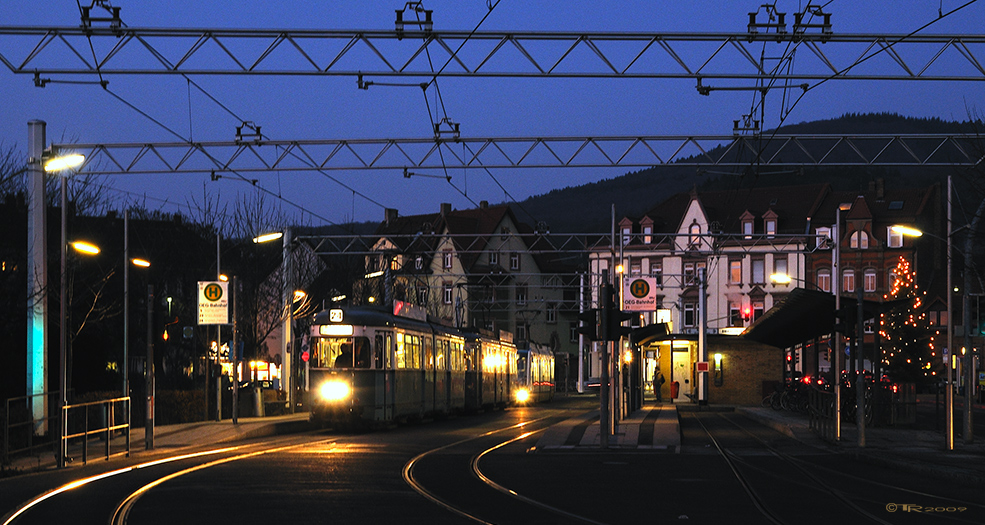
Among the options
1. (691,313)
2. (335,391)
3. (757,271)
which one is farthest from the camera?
(691,313)

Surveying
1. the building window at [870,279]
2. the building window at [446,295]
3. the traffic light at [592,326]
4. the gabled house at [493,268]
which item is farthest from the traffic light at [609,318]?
the building window at [446,295]

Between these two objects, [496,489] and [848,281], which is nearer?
[496,489]

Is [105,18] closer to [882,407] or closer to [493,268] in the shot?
[882,407]

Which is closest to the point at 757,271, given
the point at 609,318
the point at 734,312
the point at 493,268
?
the point at 734,312

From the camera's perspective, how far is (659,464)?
18578 mm

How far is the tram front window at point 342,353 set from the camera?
29.3 m

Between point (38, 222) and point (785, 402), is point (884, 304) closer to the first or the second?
point (38, 222)

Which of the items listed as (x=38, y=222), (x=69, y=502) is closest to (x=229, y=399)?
(x=38, y=222)

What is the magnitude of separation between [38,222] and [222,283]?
6.84 meters

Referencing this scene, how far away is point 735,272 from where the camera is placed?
86500mm

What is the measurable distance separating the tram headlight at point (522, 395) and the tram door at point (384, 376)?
78.2ft

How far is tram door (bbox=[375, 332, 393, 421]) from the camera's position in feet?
96.7

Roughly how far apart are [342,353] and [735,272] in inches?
2404

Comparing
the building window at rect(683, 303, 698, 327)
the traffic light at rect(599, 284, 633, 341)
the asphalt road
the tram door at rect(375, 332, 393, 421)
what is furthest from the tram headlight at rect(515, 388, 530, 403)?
the building window at rect(683, 303, 698, 327)
